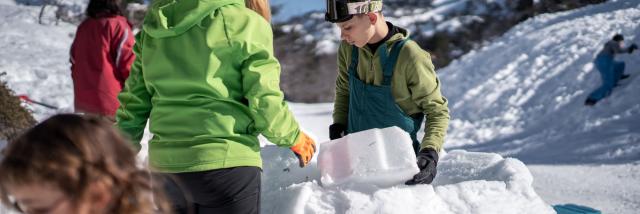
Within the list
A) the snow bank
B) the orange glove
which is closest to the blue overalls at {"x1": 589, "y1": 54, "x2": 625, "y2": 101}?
the snow bank

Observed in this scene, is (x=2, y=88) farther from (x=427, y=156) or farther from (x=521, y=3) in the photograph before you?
(x=521, y=3)

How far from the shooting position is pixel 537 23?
53.5 ft

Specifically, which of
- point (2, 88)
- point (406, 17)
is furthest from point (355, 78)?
A: point (406, 17)

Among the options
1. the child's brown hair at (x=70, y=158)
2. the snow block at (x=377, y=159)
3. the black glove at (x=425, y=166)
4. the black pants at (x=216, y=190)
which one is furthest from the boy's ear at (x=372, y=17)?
the child's brown hair at (x=70, y=158)

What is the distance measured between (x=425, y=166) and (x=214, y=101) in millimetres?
957

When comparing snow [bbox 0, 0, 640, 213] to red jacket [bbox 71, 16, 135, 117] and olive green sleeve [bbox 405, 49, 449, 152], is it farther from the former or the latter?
red jacket [bbox 71, 16, 135, 117]

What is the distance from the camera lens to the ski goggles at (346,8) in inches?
113

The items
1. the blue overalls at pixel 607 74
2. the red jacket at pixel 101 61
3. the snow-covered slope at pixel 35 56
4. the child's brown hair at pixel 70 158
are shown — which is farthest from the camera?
the snow-covered slope at pixel 35 56

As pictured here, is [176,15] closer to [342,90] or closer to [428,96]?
[428,96]

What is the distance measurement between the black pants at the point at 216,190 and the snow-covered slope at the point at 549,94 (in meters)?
5.95

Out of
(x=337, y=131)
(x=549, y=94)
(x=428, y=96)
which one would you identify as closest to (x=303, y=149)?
(x=428, y=96)

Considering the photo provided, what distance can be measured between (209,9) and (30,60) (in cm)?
1302

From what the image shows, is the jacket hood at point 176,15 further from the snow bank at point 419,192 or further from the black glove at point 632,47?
the black glove at point 632,47

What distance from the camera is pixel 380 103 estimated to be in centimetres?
301
